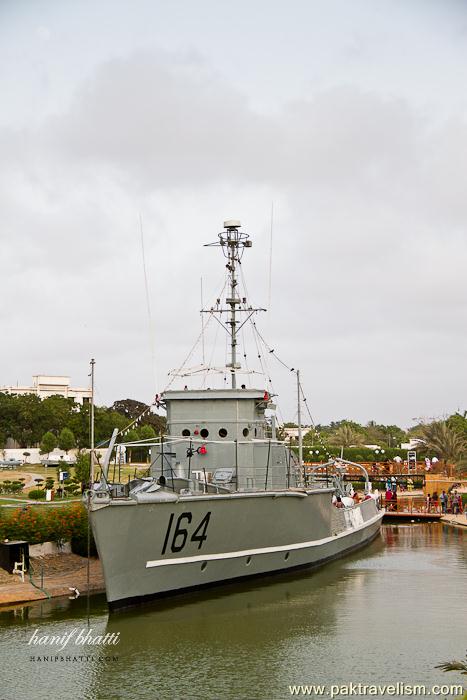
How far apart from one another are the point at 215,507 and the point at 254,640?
4.76 metres

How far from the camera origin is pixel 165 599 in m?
22.6

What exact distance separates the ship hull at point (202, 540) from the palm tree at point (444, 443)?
3829 cm

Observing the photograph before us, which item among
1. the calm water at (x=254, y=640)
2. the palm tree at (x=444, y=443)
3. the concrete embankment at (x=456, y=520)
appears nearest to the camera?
the calm water at (x=254, y=640)

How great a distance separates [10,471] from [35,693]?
4829cm

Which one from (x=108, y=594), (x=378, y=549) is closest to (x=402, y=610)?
(x=108, y=594)

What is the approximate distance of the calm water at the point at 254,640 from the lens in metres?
16.4

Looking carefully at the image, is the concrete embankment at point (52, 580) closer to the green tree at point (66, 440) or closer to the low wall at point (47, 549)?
the low wall at point (47, 549)

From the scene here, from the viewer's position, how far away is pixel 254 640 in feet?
63.5

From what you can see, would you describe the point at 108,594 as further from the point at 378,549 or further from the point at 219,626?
the point at 378,549

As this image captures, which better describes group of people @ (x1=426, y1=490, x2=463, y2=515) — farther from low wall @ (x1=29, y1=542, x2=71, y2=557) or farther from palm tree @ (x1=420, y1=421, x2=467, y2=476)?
low wall @ (x1=29, y1=542, x2=71, y2=557)

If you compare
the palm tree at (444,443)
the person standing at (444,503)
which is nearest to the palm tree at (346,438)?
the palm tree at (444,443)

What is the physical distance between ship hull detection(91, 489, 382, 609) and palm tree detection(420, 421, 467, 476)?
3829 centimetres

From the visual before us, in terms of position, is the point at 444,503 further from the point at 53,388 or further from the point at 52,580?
the point at 53,388

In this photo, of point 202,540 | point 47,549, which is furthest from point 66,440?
point 202,540
